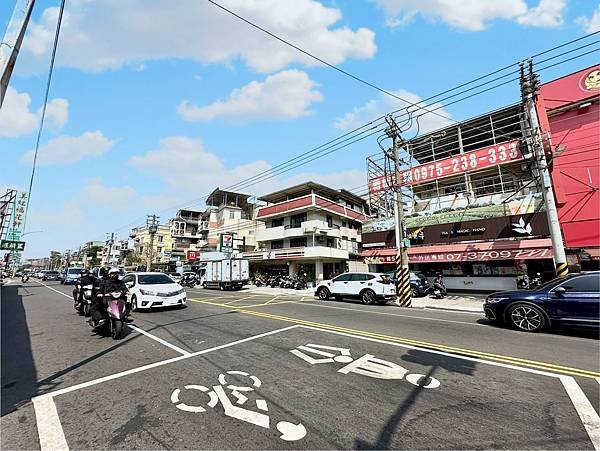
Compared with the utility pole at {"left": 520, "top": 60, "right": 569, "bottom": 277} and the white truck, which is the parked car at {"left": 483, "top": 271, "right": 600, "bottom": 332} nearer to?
the utility pole at {"left": 520, "top": 60, "right": 569, "bottom": 277}

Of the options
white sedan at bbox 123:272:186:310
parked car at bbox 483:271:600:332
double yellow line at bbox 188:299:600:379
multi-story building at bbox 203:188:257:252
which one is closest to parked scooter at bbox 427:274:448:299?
parked car at bbox 483:271:600:332

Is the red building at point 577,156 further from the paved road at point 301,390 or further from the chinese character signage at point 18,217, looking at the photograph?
the chinese character signage at point 18,217

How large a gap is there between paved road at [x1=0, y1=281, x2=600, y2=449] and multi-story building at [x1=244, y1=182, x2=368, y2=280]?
885 inches

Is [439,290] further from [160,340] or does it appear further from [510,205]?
[160,340]

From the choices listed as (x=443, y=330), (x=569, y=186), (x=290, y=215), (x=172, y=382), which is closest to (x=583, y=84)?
(x=569, y=186)

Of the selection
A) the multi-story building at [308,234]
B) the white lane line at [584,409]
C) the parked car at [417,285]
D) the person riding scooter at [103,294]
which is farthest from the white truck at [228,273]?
the white lane line at [584,409]

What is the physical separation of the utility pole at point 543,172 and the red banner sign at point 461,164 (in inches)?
217

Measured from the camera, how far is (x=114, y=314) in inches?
284

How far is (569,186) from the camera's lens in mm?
18266

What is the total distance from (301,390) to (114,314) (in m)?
5.64

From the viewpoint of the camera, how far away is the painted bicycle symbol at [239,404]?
303cm

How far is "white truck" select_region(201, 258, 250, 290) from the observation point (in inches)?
965

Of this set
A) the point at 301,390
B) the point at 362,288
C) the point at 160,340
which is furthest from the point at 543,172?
the point at 160,340

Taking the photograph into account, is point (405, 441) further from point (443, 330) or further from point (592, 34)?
point (592, 34)
